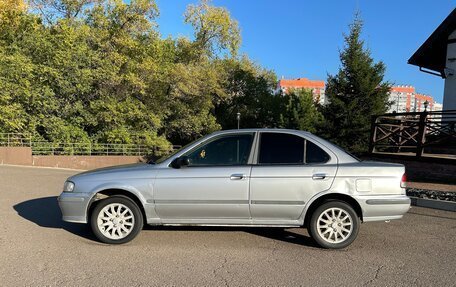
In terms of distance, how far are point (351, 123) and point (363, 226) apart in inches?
535

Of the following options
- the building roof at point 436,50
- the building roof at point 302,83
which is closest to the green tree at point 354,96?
the building roof at point 436,50

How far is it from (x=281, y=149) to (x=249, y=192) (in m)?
0.80

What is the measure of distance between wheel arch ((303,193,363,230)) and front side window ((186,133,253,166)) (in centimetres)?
114

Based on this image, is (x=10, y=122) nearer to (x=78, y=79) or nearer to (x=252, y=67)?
(x=78, y=79)

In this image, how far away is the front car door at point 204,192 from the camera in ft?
18.8

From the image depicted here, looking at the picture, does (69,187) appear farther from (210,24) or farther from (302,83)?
(302,83)

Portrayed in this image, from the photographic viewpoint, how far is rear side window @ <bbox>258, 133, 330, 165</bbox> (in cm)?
588

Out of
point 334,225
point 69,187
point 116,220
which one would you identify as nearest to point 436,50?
point 334,225

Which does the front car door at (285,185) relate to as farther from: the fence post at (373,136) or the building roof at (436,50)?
the building roof at (436,50)

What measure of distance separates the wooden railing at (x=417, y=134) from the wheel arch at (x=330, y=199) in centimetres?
764

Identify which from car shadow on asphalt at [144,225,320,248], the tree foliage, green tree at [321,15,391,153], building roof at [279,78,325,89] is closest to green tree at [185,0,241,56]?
the tree foliage

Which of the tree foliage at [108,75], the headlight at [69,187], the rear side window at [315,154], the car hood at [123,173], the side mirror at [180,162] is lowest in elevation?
the headlight at [69,187]

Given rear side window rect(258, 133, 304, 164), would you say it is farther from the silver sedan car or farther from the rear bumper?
the rear bumper

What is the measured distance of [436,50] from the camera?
19812mm
